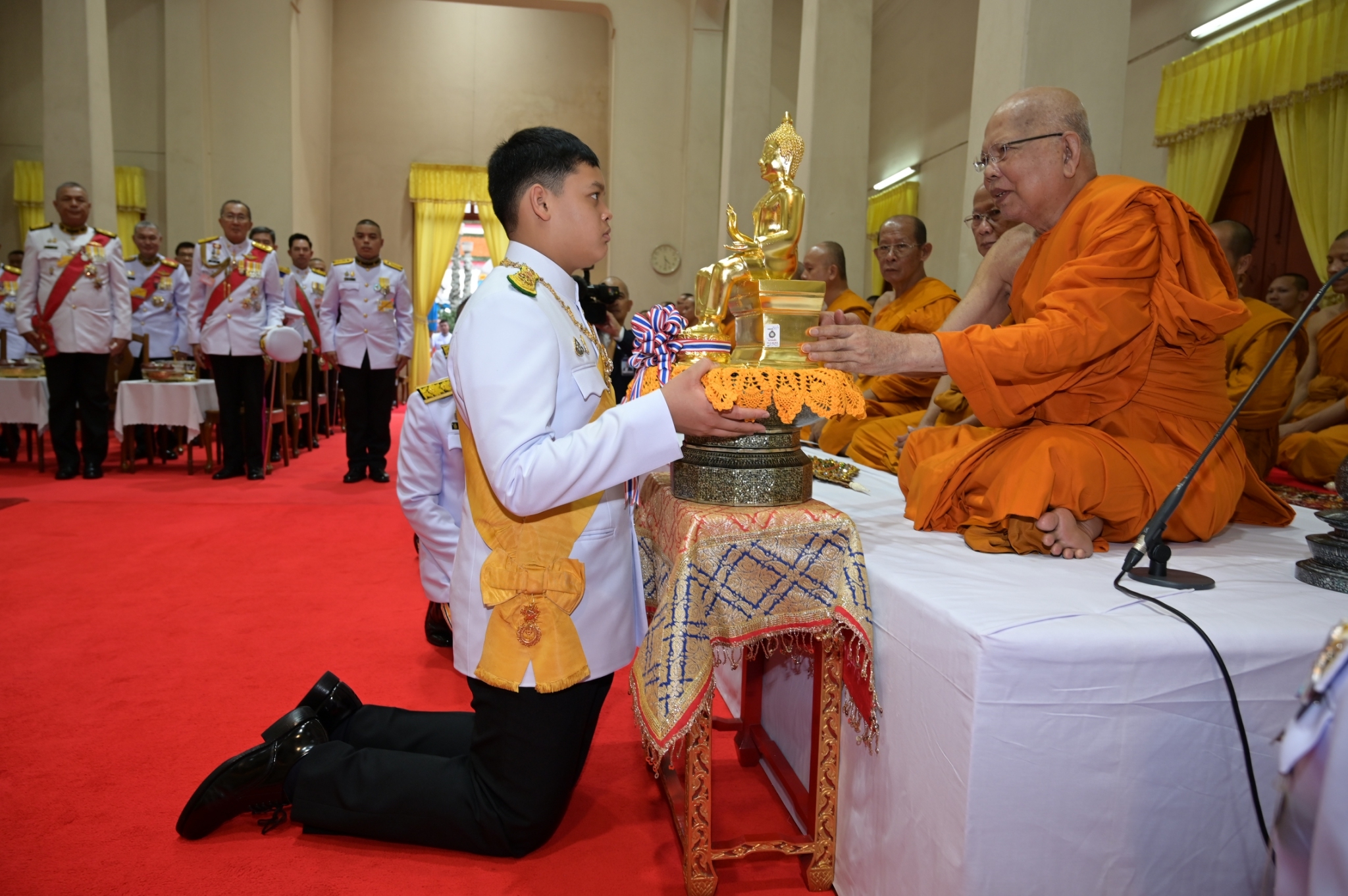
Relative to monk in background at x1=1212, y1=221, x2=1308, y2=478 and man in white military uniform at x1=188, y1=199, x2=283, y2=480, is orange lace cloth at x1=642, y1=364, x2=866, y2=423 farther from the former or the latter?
man in white military uniform at x1=188, y1=199, x2=283, y2=480

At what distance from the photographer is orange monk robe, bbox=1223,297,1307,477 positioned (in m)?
4.35

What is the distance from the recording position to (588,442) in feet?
4.67

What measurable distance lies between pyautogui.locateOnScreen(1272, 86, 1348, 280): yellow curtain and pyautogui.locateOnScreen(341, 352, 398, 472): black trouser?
6.63m

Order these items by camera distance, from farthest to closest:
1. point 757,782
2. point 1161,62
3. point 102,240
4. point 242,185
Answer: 1. point 242,185
2. point 1161,62
3. point 102,240
4. point 757,782

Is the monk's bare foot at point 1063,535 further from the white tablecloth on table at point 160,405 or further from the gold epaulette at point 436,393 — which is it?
the white tablecloth on table at point 160,405

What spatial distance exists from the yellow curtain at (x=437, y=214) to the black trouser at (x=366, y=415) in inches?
282

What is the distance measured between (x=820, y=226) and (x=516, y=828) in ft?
18.1

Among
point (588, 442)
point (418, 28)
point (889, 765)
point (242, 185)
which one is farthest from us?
point (418, 28)

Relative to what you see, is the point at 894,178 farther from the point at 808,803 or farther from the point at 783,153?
the point at 808,803

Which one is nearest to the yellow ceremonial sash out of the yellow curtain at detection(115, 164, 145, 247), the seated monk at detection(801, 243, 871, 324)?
the seated monk at detection(801, 243, 871, 324)

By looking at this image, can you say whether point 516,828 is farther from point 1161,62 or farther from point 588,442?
point 1161,62

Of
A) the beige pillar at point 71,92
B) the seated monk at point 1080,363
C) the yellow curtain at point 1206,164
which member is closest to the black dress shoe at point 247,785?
the seated monk at point 1080,363

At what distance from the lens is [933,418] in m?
3.41

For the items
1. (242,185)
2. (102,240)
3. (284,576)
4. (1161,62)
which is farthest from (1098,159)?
(242,185)
